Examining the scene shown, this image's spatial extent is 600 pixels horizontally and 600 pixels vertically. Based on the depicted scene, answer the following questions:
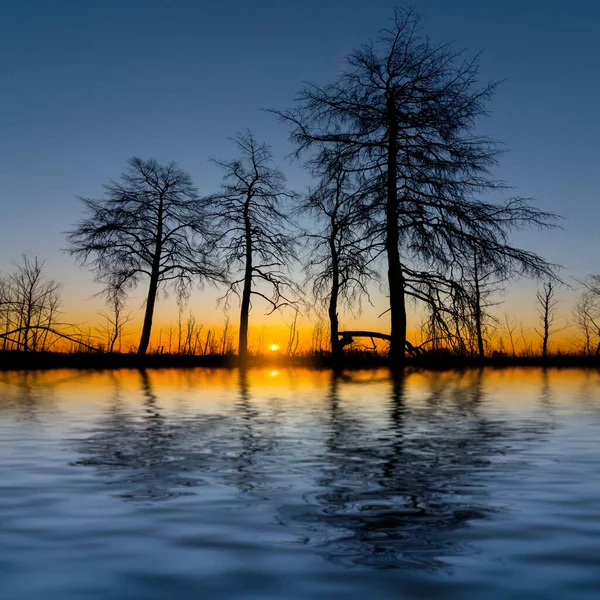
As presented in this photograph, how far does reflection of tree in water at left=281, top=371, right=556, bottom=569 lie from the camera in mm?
3684

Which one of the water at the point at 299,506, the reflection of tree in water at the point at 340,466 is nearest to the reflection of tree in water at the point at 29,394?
the water at the point at 299,506

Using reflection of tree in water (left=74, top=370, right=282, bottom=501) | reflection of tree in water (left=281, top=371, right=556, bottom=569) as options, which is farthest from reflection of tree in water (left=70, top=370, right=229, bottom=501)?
reflection of tree in water (left=281, top=371, right=556, bottom=569)

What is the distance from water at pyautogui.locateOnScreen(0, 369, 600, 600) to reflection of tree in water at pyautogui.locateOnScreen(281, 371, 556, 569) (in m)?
0.02

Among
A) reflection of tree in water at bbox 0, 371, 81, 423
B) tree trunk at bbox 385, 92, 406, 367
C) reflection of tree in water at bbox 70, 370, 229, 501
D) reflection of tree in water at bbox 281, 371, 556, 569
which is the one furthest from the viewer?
tree trunk at bbox 385, 92, 406, 367

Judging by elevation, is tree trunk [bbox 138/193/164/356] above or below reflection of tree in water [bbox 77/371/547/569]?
above

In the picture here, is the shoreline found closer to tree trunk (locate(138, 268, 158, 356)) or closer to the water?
tree trunk (locate(138, 268, 158, 356))

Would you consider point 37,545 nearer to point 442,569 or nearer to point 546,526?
point 442,569

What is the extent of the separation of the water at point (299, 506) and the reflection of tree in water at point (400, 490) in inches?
0.7

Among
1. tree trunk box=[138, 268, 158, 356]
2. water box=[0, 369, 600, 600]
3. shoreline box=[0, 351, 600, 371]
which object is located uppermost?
tree trunk box=[138, 268, 158, 356]

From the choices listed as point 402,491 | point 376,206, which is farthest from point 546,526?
point 376,206

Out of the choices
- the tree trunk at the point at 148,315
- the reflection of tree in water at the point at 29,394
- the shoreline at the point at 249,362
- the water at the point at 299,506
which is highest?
the tree trunk at the point at 148,315

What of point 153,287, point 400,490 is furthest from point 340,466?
point 153,287

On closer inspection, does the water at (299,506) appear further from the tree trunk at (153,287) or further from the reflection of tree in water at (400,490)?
the tree trunk at (153,287)

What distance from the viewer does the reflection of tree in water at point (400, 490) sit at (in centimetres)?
368
